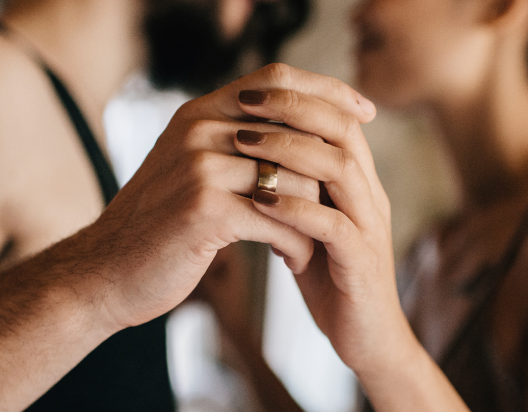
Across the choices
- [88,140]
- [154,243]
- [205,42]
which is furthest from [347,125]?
[88,140]

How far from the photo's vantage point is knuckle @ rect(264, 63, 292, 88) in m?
0.47

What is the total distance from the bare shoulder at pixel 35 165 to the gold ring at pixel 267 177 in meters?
0.50

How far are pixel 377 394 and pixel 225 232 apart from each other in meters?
0.47

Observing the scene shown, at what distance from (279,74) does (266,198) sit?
0.59 ft

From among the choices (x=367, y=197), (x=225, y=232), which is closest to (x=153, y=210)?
(x=225, y=232)

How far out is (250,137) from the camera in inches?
17.6

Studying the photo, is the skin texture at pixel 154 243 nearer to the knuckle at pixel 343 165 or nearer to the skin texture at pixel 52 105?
the knuckle at pixel 343 165

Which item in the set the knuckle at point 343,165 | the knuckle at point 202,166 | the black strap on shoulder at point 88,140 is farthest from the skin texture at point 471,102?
the black strap on shoulder at point 88,140

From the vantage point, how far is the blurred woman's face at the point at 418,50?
692 millimetres

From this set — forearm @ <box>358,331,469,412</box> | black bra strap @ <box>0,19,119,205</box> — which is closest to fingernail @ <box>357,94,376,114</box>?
forearm @ <box>358,331,469,412</box>

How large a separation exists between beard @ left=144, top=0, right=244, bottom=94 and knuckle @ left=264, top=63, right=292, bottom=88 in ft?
1.13

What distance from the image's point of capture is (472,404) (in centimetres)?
76

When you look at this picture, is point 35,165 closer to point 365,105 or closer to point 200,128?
point 200,128

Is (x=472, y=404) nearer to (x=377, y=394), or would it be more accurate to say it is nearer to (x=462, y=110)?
(x=377, y=394)
